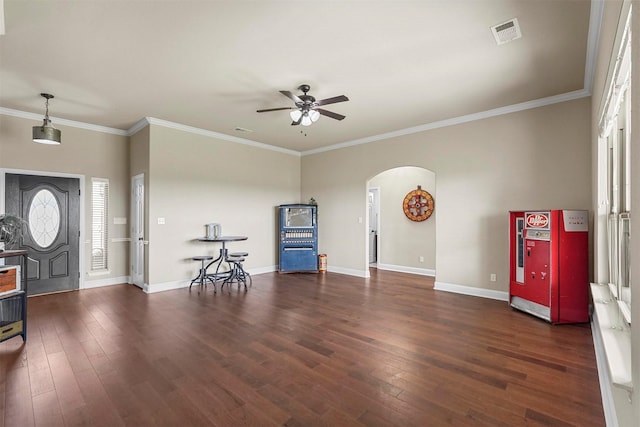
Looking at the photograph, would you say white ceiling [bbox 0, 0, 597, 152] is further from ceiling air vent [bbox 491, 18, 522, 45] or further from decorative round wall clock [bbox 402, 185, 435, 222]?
decorative round wall clock [bbox 402, 185, 435, 222]

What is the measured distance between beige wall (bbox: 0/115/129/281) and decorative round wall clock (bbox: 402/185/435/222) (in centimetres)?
605

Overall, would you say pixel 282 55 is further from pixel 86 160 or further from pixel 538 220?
pixel 86 160

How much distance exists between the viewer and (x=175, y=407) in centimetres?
215

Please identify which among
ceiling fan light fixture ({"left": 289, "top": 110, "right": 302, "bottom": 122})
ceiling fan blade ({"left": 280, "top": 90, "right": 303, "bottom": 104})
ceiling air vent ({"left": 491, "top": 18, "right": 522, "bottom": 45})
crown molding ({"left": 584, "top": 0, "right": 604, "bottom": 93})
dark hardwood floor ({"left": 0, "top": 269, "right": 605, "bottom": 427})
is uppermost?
ceiling air vent ({"left": 491, "top": 18, "right": 522, "bottom": 45})

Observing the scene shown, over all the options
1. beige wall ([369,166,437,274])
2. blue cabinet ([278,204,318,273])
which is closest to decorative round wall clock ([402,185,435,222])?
beige wall ([369,166,437,274])

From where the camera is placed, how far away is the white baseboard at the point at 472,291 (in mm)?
4809

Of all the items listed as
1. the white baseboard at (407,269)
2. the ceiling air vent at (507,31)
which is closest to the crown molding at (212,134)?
the white baseboard at (407,269)

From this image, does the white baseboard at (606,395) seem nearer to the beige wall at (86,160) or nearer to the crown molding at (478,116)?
the crown molding at (478,116)

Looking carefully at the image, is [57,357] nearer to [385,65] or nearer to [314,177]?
[385,65]

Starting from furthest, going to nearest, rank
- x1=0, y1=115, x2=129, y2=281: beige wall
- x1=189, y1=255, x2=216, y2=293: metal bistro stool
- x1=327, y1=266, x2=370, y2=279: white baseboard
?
x1=327, y1=266, x2=370, y2=279: white baseboard < x1=189, y1=255, x2=216, y2=293: metal bistro stool < x1=0, y1=115, x2=129, y2=281: beige wall

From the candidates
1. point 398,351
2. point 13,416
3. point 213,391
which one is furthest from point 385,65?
point 13,416

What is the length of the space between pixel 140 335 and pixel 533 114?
5953 millimetres

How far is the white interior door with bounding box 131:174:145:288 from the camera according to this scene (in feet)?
18.8

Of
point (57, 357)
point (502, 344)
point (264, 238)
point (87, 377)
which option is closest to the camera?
point (87, 377)
